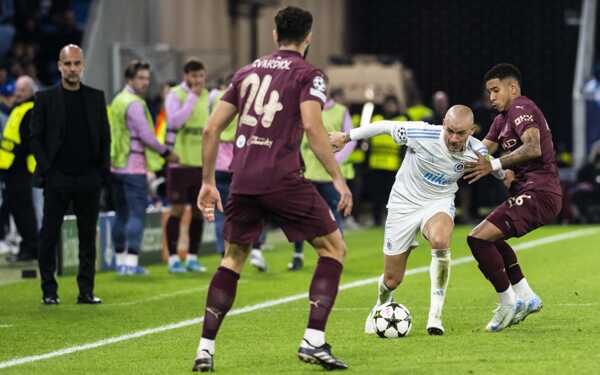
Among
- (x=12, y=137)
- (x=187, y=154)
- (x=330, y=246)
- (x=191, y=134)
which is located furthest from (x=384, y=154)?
(x=330, y=246)

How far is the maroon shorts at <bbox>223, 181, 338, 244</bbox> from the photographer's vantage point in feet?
27.6

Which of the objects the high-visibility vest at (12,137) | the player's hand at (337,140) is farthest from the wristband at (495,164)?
the high-visibility vest at (12,137)

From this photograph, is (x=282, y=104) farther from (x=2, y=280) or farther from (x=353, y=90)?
(x=353, y=90)

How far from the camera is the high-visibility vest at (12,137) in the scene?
15.9 m

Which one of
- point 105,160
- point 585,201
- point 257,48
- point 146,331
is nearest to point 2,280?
point 105,160

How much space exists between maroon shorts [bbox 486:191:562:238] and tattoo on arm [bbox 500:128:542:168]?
0.32 metres

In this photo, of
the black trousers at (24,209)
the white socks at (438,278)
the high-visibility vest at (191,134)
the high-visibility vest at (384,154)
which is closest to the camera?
the white socks at (438,278)

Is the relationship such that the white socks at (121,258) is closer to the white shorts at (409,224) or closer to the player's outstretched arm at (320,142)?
the white shorts at (409,224)

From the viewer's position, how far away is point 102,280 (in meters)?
15.0

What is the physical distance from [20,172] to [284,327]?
678cm

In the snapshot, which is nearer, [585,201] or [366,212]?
[585,201]

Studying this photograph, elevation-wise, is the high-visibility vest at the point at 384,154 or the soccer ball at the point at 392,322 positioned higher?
the soccer ball at the point at 392,322

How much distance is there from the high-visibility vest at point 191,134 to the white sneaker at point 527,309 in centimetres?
571

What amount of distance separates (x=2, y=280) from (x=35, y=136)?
126 inches
